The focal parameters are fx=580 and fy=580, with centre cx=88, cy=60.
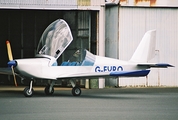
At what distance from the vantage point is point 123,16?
87.5 feet

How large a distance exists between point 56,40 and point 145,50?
3637mm

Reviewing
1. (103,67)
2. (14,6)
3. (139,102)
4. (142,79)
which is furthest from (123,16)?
(139,102)

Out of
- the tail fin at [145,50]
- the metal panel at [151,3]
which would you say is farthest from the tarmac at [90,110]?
the metal panel at [151,3]

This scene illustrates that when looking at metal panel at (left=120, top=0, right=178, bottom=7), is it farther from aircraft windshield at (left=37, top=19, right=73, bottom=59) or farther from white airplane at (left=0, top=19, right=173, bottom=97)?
aircraft windshield at (left=37, top=19, right=73, bottom=59)

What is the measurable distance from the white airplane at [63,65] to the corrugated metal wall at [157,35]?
5944mm

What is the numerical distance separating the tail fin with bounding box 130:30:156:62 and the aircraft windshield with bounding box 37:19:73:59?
2.88 m

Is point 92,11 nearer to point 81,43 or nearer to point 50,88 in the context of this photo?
point 81,43

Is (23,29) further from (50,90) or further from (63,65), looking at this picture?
(63,65)

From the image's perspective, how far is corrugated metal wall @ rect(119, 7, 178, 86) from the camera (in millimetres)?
26719

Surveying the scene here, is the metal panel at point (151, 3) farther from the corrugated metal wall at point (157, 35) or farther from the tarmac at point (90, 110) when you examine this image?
the tarmac at point (90, 110)

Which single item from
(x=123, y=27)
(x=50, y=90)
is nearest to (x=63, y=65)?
(x=50, y=90)

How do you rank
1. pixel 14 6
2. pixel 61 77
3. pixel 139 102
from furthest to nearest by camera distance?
1. pixel 14 6
2. pixel 61 77
3. pixel 139 102

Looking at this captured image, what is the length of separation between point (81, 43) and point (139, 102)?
10.4 m

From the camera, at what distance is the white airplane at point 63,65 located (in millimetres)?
19688
